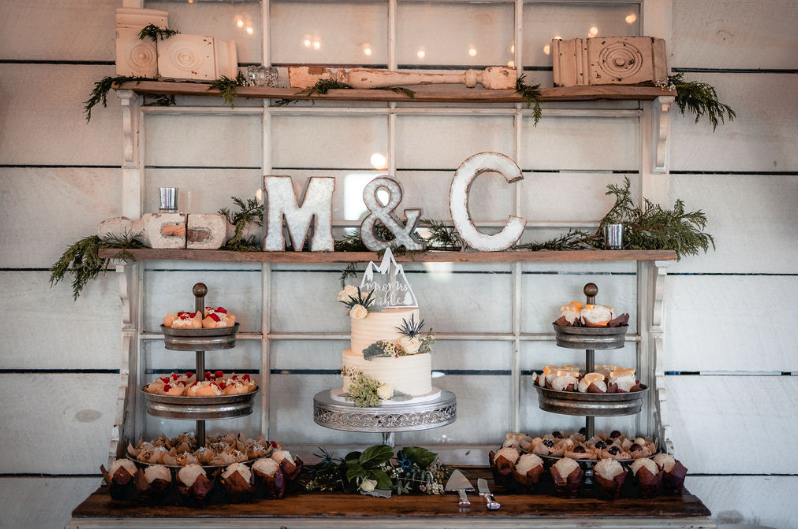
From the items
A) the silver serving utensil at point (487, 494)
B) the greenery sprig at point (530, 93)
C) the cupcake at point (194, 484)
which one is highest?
the greenery sprig at point (530, 93)

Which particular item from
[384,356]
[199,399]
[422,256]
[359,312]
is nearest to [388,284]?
[422,256]

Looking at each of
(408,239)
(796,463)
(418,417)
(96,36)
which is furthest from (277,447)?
(796,463)

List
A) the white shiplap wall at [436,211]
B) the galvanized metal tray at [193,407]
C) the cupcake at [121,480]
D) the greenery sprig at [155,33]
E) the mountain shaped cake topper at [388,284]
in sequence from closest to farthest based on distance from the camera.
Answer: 1. the cupcake at [121,480]
2. the galvanized metal tray at [193,407]
3. the mountain shaped cake topper at [388,284]
4. the greenery sprig at [155,33]
5. the white shiplap wall at [436,211]

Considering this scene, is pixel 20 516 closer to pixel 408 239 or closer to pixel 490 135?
pixel 408 239

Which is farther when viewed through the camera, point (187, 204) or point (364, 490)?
point (187, 204)

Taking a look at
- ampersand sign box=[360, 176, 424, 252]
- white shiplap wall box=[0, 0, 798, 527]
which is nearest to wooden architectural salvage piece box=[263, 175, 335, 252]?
ampersand sign box=[360, 176, 424, 252]

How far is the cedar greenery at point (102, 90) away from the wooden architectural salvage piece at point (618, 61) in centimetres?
189

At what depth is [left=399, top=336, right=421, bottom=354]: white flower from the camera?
2719mm

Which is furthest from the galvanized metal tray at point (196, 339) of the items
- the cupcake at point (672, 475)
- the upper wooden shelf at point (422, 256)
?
the cupcake at point (672, 475)

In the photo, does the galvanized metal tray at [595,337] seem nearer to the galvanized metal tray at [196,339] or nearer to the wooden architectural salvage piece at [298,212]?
the wooden architectural salvage piece at [298,212]

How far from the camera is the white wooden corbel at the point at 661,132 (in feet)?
10.1

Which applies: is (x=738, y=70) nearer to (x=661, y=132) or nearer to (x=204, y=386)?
A: (x=661, y=132)

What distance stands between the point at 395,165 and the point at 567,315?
1.03 meters

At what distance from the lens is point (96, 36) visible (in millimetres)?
3256
